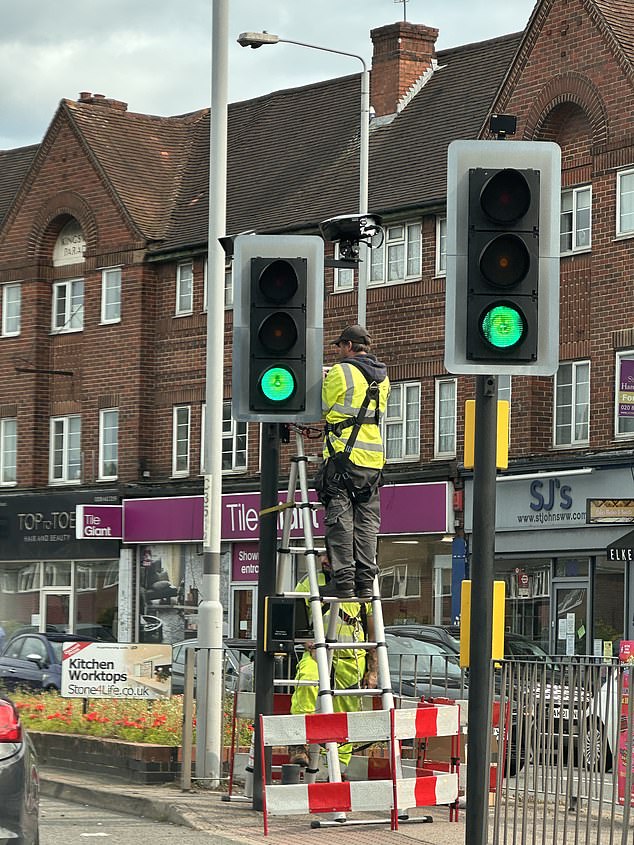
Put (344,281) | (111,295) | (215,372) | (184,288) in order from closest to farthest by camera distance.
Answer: (215,372)
(344,281)
(184,288)
(111,295)

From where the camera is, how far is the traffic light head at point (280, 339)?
1151 centimetres

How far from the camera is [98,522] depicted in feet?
139

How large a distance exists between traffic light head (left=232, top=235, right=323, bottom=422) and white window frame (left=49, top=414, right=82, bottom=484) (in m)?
32.6

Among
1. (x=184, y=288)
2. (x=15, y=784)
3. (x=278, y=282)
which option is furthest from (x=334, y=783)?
(x=184, y=288)

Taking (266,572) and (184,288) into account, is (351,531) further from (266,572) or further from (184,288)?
(184,288)

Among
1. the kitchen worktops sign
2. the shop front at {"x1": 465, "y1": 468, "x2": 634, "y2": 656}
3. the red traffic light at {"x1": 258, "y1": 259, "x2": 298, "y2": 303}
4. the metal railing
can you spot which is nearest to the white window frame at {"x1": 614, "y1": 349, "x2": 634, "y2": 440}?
the shop front at {"x1": 465, "y1": 468, "x2": 634, "y2": 656}

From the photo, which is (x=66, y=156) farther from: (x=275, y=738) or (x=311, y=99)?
(x=275, y=738)

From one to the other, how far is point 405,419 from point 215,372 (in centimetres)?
2149

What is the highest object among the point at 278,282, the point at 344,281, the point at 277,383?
the point at 344,281

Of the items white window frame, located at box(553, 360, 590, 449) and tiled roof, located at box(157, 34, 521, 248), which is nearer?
white window frame, located at box(553, 360, 590, 449)

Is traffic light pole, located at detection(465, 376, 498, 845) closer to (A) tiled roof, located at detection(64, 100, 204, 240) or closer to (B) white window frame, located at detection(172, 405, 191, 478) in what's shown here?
(B) white window frame, located at detection(172, 405, 191, 478)

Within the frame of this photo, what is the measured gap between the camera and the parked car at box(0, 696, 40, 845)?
749 cm

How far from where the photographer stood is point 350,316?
36.8m

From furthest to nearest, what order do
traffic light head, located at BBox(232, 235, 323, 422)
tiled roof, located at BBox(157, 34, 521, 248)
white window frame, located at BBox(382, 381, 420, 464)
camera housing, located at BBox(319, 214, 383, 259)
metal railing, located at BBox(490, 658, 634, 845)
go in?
tiled roof, located at BBox(157, 34, 521, 248) → white window frame, located at BBox(382, 381, 420, 464) → camera housing, located at BBox(319, 214, 383, 259) → traffic light head, located at BBox(232, 235, 323, 422) → metal railing, located at BBox(490, 658, 634, 845)
